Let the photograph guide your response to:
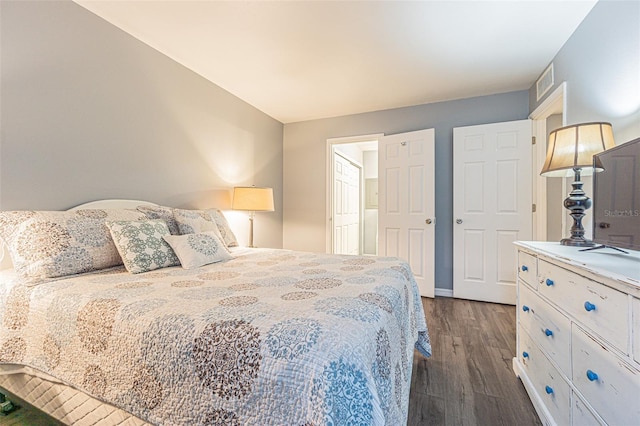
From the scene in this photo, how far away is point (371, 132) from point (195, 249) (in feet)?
9.56

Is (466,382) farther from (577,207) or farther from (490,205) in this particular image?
(490,205)

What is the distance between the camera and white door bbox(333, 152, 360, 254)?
14.6 ft

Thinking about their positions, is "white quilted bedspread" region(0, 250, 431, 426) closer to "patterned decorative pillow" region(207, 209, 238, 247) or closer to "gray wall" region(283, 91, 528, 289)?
"patterned decorative pillow" region(207, 209, 238, 247)

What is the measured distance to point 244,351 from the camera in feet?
2.50

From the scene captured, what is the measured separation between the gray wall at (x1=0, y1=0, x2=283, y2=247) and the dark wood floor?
2.47 metres

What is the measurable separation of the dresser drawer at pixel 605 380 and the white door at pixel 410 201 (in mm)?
2356

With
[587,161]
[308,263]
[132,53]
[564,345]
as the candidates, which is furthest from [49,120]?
[587,161]

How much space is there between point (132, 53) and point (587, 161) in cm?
319

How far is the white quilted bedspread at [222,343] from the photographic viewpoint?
0.69 meters

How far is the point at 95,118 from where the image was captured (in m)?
1.98

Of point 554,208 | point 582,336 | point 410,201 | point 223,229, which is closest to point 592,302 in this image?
point 582,336

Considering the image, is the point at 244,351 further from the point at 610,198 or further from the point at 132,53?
the point at 132,53

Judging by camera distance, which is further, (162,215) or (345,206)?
(345,206)

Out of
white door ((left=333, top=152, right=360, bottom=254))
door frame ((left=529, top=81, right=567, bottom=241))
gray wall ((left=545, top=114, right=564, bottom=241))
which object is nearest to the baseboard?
door frame ((left=529, top=81, right=567, bottom=241))
